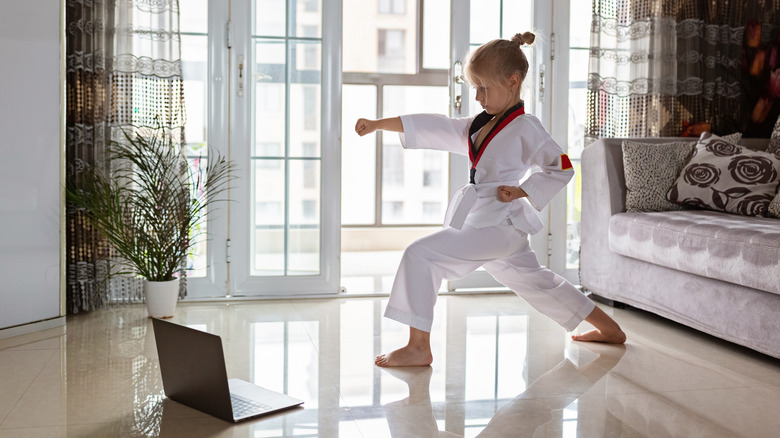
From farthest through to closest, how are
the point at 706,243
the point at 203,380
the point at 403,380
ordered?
the point at 706,243
the point at 403,380
the point at 203,380

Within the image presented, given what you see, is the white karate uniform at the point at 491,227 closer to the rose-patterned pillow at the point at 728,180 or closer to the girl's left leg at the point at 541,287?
the girl's left leg at the point at 541,287

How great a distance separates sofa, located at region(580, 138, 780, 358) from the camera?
2.51 metres

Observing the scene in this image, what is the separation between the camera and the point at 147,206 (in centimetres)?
323

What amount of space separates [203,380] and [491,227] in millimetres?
1062

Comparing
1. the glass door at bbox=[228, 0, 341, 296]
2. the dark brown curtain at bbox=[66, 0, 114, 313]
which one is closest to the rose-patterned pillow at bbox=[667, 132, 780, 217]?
the glass door at bbox=[228, 0, 341, 296]

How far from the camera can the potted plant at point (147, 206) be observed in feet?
10.4

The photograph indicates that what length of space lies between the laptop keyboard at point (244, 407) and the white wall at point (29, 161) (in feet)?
4.12

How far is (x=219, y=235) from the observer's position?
11.7ft

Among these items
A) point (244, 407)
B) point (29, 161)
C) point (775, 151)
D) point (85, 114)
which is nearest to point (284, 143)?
point (85, 114)

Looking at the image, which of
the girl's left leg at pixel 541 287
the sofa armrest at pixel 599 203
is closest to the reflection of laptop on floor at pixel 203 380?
the girl's left leg at pixel 541 287

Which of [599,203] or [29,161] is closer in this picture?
[29,161]

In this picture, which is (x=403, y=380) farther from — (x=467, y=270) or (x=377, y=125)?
(x=377, y=125)

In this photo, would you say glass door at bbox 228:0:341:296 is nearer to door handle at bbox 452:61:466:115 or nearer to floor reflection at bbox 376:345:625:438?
door handle at bbox 452:61:466:115

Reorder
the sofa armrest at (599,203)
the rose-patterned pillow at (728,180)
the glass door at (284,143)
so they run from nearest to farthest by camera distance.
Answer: the rose-patterned pillow at (728,180) < the sofa armrest at (599,203) < the glass door at (284,143)
